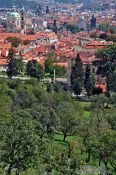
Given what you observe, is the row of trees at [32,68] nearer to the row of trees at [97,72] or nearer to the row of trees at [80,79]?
the row of trees at [97,72]

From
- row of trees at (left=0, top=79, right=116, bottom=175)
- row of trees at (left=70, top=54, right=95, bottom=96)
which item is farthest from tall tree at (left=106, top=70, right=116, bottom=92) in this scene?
row of trees at (left=0, top=79, right=116, bottom=175)

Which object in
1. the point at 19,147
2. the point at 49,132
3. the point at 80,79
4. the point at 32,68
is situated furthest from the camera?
the point at 32,68

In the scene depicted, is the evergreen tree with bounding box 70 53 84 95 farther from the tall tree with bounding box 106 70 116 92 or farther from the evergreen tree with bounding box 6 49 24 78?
the evergreen tree with bounding box 6 49 24 78

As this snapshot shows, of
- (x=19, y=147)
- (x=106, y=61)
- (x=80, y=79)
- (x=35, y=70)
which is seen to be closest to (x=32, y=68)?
(x=35, y=70)

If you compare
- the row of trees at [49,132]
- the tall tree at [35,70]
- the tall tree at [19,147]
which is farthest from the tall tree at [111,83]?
the tall tree at [19,147]

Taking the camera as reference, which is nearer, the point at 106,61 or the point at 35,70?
the point at 35,70

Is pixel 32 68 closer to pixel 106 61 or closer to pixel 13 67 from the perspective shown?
pixel 13 67
